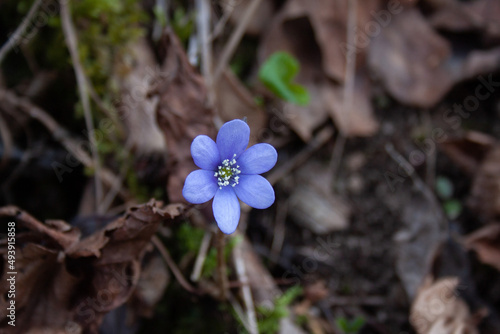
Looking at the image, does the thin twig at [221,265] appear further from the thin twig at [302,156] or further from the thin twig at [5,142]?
the thin twig at [5,142]

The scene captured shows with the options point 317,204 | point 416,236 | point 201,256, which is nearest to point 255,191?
point 201,256

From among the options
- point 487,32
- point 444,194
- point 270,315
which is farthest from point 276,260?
point 487,32

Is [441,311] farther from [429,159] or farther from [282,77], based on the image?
[282,77]

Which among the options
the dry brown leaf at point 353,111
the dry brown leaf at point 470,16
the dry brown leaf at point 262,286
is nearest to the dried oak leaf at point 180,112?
the dry brown leaf at point 262,286

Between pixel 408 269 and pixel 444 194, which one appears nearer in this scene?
pixel 408 269

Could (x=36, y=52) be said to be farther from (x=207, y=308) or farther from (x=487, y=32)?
(x=487, y=32)
